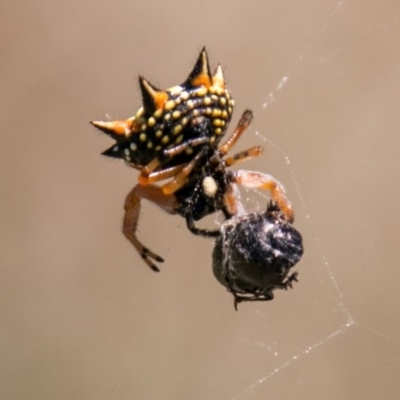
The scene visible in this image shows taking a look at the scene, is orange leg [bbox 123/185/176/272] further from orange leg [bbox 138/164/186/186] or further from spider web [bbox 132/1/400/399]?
spider web [bbox 132/1/400/399]

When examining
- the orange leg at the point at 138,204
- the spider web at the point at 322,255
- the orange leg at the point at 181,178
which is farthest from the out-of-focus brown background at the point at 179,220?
the orange leg at the point at 181,178

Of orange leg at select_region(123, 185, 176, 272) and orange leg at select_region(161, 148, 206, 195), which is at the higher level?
orange leg at select_region(161, 148, 206, 195)

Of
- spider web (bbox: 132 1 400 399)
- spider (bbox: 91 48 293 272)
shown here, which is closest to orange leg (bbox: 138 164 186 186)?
spider (bbox: 91 48 293 272)

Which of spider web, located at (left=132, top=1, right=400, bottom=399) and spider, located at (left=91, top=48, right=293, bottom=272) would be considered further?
spider web, located at (left=132, top=1, right=400, bottom=399)

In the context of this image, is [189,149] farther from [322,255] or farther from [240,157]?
[322,255]


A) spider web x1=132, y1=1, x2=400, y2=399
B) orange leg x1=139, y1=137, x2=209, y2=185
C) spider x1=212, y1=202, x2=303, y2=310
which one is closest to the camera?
spider x1=212, y1=202, x2=303, y2=310

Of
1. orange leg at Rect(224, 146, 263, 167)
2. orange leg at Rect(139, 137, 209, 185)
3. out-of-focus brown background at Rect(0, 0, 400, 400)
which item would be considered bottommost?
out-of-focus brown background at Rect(0, 0, 400, 400)
